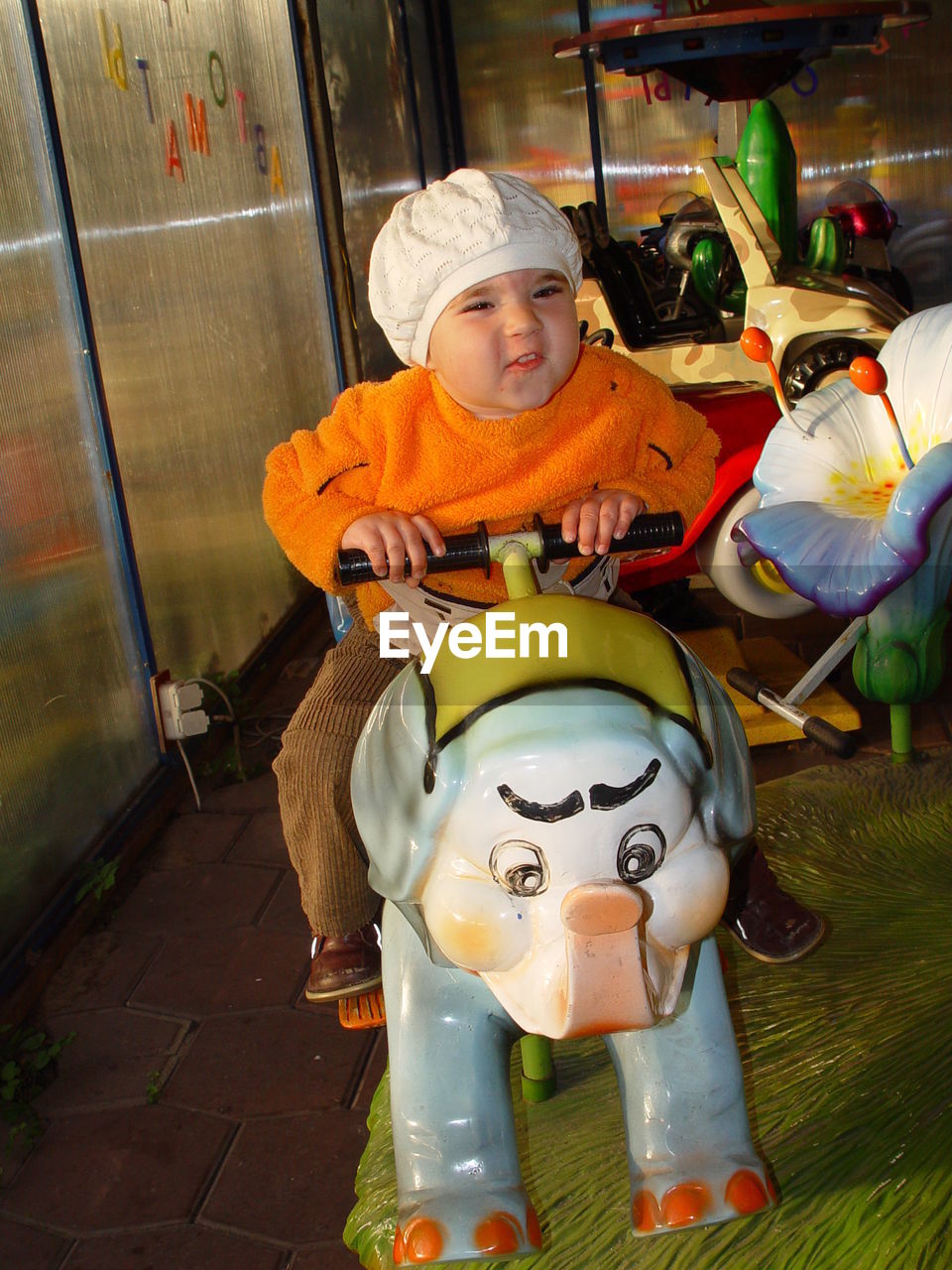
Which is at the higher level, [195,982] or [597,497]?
[597,497]

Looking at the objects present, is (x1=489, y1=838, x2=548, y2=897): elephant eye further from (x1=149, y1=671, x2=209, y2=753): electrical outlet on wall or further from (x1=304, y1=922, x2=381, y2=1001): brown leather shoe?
(x1=149, y1=671, x2=209, y2=753): electrical outlet on wall

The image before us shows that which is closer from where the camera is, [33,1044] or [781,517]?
[781,517]

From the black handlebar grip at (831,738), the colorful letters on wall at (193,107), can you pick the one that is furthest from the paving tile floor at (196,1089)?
the colorful letters on wall at (193,107)

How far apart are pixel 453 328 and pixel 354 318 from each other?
10.8 ft

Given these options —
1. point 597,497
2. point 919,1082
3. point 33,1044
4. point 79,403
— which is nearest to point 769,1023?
point 919,1082

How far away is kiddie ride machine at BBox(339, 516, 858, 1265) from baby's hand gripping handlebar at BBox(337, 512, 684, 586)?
6cm

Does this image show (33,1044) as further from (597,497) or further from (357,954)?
(597,497)

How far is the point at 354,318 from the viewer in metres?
4.20

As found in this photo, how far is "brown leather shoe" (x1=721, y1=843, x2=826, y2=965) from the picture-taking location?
1437 millimetres

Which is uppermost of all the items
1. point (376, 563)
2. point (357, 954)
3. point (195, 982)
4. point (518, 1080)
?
point (376, 563)

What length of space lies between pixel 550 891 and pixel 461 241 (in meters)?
0.57

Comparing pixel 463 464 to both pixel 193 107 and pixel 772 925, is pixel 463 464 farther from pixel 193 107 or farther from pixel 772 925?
pixel 193 107

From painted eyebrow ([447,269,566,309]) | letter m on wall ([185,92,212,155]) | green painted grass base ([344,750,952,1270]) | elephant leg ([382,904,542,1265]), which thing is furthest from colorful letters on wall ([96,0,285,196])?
elephant leg ([382,904,542,1265])

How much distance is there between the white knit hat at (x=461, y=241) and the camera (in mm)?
1006
